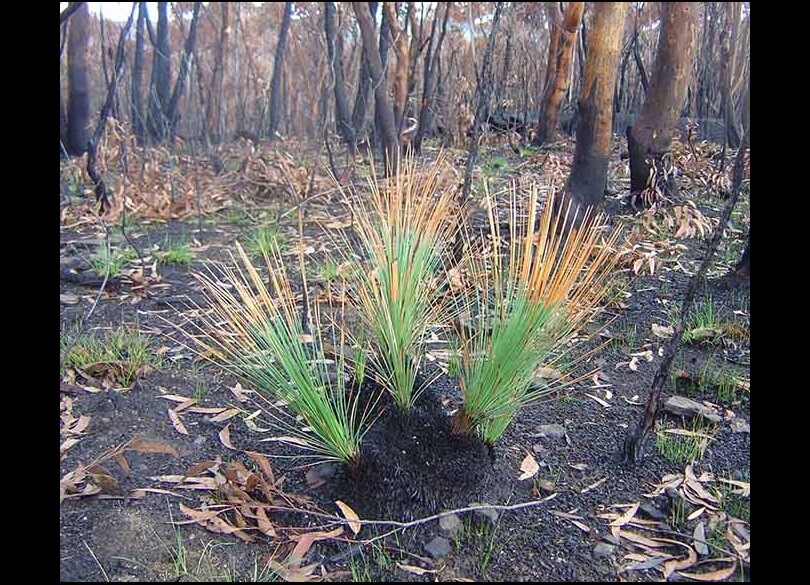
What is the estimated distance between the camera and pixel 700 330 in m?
2.75

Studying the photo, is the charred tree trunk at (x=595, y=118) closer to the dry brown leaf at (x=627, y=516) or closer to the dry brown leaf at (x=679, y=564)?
the dry brown leaf at (x=627, y=516)

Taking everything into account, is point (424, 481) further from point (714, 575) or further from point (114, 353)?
point (114, 353)

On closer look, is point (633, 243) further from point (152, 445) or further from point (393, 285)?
point (152, 445)

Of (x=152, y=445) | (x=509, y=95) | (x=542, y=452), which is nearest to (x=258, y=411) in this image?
(x=152, y=445)

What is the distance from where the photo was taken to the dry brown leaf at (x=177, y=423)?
2227 mm

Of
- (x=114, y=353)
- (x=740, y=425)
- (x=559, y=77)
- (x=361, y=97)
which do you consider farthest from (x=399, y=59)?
(x=740, y=425)

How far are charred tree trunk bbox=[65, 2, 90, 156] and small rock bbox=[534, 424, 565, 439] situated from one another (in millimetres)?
7090

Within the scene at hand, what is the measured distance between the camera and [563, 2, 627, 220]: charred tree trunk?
4051mm

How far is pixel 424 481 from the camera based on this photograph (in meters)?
1.79

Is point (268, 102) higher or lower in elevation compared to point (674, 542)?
higher

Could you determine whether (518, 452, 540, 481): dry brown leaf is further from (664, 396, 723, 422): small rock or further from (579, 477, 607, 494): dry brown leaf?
(664, 396, 723, 422): small rock

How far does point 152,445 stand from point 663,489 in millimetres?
1429

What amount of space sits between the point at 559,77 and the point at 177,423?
18.1 feet

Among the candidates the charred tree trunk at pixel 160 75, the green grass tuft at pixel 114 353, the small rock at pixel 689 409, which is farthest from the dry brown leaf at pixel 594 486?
the charred tree trunk at pixel 160 75
